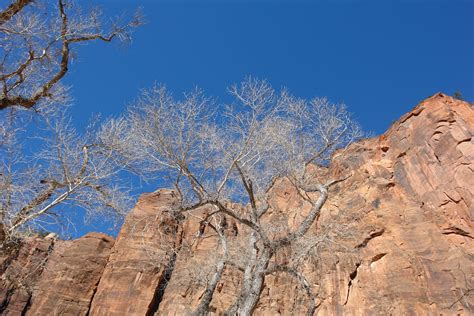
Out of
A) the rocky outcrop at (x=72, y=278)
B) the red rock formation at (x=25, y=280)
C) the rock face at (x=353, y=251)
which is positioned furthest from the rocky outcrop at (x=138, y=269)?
the red rock formation at (x=25, y=280)

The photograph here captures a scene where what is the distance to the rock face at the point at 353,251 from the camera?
54.7 feet

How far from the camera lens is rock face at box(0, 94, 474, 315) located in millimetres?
16688

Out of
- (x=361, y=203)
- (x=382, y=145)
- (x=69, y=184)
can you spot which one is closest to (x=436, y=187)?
(x=361, y=203)

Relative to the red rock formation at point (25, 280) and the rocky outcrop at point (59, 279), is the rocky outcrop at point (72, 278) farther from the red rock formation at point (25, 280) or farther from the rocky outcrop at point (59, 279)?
the red rock formation at point (25, 280)

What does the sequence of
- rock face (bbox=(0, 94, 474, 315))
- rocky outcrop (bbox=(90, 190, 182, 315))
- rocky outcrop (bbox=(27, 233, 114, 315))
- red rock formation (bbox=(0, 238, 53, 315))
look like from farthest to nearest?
red rock formation (bbox=(0, 238, 53, 315)) < rocky outcrop (bbox=(27, 233, 114, 315)) < rocky outcrop (bbox=(90, 190, 182, 315)) < rock face (bbox=(0, 94, 474, 315))

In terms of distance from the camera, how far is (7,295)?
88.8 ft

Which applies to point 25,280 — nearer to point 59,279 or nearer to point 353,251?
point 59,279

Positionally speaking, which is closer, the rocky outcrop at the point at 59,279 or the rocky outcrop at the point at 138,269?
the rocky outcrop at the point at 138,269

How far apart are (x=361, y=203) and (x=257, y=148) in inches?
452

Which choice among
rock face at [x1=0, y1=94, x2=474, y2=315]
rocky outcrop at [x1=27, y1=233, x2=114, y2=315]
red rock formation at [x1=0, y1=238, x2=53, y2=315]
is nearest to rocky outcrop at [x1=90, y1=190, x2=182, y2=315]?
rock face at [x1=0, y1=94, x2=474, y2=315]

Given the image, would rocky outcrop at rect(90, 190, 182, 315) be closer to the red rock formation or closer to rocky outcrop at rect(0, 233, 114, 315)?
rocky outcrop at rect(0, 233, 114, 315)

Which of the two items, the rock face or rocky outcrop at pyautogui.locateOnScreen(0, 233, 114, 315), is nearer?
the rock face

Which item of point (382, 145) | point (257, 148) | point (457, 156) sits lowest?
point (257, 148)

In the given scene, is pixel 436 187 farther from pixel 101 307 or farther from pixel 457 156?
pixel 101 307
